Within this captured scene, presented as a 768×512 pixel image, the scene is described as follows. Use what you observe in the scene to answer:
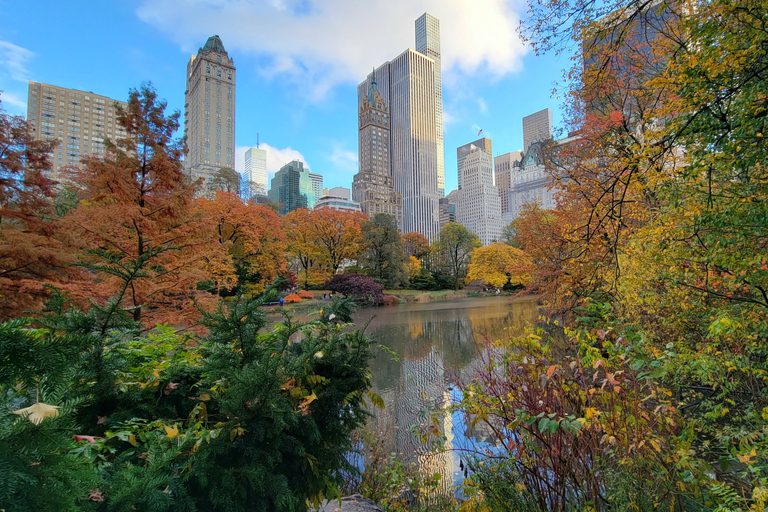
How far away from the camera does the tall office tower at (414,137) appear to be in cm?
8825

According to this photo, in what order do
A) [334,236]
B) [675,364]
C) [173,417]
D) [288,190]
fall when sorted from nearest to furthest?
1. [173,417]
2. [675,364]
3. [334,236]
4. [288,190]

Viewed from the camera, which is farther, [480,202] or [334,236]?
[480,202]

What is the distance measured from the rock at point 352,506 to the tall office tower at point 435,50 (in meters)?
102

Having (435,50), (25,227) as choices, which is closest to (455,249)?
(25,227)

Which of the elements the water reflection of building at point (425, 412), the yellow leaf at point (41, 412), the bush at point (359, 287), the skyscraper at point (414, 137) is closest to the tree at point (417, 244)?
the bush at point (359, 287)

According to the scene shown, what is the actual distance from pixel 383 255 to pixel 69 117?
183ft

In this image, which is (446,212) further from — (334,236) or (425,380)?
(425,380)

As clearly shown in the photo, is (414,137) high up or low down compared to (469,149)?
down

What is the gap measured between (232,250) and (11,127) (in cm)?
1192

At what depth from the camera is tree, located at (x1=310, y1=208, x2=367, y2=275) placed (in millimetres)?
26469

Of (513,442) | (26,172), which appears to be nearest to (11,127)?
(26,172)

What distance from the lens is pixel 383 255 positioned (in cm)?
2814

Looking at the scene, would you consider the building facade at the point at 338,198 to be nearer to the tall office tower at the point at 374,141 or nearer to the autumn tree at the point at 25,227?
the tall office tower at the point at 374,141

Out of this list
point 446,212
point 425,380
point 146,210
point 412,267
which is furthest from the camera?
point 446,212
